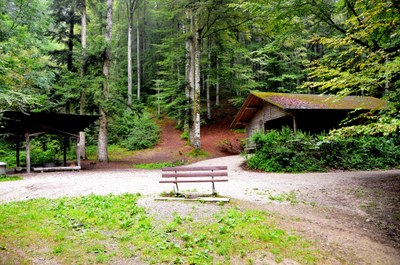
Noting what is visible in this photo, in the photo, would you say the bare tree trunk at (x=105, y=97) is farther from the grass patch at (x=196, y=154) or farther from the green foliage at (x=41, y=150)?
the grass patch at (x=196, y=154)

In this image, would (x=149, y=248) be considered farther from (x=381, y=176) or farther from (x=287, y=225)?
(x=381, y=176)

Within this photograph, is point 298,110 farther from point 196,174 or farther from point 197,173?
point 196,174

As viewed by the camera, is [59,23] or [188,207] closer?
[188,207]

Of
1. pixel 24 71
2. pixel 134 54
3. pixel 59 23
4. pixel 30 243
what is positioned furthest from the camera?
pixel 134 54

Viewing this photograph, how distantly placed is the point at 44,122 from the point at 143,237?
13.4 meters

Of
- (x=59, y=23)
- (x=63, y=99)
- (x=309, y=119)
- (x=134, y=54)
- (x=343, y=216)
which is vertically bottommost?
(x=343, y=216)

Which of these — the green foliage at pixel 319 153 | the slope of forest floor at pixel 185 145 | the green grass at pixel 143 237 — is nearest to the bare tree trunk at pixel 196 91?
the slope of forest floor at pixel 185 145

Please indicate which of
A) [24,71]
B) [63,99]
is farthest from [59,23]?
[24,71]

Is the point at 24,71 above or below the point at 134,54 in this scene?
below

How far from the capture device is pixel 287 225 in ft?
19.0

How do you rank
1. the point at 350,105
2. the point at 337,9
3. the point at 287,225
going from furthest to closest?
the point at 350,105 → the point at 337,9 → the point at 287,225

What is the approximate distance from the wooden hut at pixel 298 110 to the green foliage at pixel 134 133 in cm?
866

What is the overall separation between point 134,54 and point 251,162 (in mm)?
30871

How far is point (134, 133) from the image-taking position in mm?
26984
